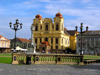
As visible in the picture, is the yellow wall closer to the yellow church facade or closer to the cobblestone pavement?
the yellow church facade

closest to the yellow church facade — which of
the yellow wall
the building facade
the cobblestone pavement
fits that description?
the yellow wall

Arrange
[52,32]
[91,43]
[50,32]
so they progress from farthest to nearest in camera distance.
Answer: [50,32] → [52,32] → [91,43]

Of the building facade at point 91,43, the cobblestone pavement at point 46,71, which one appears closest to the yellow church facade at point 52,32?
the building facade at point 91,43

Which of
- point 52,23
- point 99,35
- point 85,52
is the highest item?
point 52,23

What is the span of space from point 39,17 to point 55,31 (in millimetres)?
11975

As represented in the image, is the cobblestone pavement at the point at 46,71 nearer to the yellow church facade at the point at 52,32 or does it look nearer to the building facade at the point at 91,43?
the building facade at the point at 91,43

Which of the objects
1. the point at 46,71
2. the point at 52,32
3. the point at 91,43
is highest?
the point at 52,32

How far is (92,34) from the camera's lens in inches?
3243

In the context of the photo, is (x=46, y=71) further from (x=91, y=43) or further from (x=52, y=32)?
(x=52, y=32)

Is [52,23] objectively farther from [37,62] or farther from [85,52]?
[37,62]

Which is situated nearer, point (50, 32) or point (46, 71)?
point (46, 71)

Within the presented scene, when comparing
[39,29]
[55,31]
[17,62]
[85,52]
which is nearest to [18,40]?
[39,29]

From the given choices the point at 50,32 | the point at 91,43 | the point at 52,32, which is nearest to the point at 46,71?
the point at 91,43

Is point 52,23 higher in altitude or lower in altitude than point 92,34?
higher
